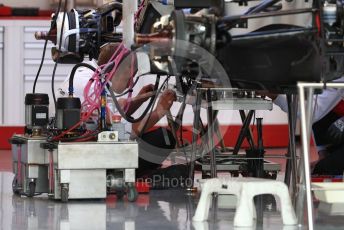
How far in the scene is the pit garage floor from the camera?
3.01m

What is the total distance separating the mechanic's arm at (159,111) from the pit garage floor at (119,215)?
37 cm

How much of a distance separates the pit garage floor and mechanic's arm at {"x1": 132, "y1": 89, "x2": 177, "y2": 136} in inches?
14.6

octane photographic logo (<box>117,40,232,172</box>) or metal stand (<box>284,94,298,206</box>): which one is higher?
octane photographic logo (<box>117,40,232,172</box>)

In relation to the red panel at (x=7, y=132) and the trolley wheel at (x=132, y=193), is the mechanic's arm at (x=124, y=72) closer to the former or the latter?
the trolley wheel at (x=132, y=193)

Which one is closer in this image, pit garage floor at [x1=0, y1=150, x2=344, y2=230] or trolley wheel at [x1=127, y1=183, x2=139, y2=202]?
pit garage floor at [x1=0, y1=150, x2=344, y2=230]

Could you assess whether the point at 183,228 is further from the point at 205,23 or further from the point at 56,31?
the point at 56,31

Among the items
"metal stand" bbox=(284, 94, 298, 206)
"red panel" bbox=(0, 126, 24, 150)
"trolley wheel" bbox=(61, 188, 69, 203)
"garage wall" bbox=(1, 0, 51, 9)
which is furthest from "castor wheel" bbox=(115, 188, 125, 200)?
"garage wall" bbox=(1, 0, 51, 9)

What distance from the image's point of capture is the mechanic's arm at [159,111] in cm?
397

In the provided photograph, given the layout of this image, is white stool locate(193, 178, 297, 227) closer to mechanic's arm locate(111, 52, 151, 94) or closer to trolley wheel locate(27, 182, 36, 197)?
mechanic's arm locate(111, 52, 151, 94)

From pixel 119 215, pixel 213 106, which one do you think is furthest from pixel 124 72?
pixel 119 215

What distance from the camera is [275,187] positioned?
2832mm

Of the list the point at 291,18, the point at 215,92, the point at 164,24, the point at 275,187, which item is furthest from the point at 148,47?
the point at 215,92

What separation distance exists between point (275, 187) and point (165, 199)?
992mm

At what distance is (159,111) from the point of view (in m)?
4.04
